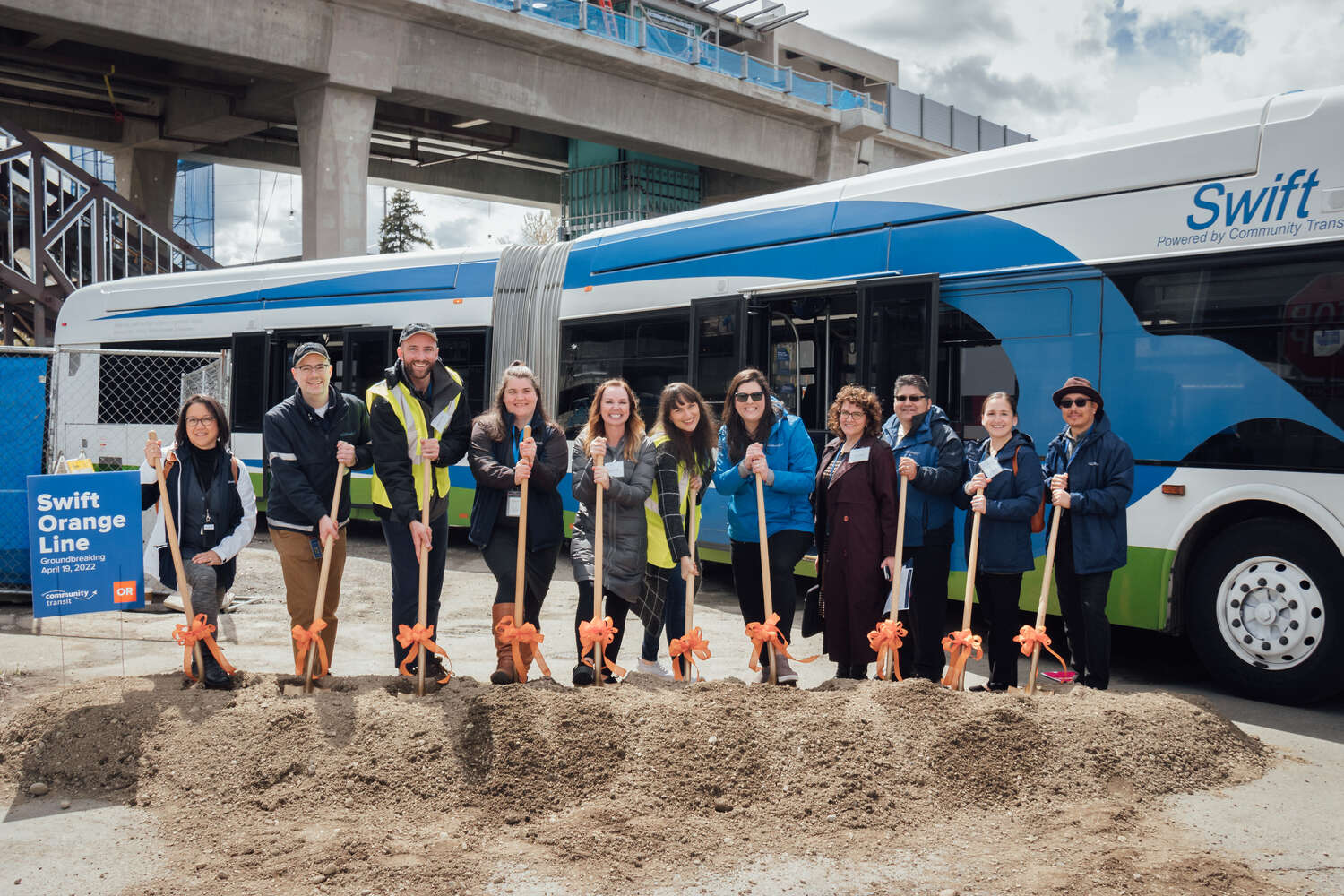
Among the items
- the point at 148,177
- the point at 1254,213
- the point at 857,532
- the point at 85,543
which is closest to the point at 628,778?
the point at 857,532

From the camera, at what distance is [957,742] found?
14.6 ft

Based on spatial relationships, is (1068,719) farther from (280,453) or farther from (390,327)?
(390,327)

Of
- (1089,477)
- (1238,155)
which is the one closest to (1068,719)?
(1089,477)

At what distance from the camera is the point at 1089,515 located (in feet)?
18.6

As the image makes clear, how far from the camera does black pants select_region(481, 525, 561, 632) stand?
18.6 ft

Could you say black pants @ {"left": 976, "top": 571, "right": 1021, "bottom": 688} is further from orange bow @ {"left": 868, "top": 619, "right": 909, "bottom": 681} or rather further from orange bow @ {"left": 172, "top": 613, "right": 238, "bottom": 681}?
orange bow @ {"left": 172, "top": 613, "right": 238, "bottom": 681}

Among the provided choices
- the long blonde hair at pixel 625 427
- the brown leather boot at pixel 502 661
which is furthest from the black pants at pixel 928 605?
the brown leather boot at pixel 502 661

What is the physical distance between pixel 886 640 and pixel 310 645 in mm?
2709

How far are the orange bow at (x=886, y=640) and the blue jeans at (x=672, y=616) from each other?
1.11m

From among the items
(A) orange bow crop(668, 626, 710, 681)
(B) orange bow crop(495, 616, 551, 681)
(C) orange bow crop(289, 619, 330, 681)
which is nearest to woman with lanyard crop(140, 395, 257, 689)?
(C) orange bow crop(289, 619, 330, 681)

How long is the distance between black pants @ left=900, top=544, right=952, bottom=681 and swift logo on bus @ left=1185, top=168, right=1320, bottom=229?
2.35 metres

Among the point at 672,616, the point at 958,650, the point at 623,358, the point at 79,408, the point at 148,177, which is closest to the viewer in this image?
the point at 958,650

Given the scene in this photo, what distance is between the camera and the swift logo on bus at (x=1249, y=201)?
18.7ft

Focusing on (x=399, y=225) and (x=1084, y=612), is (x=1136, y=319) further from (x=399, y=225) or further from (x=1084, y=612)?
(x=399, y=225)
